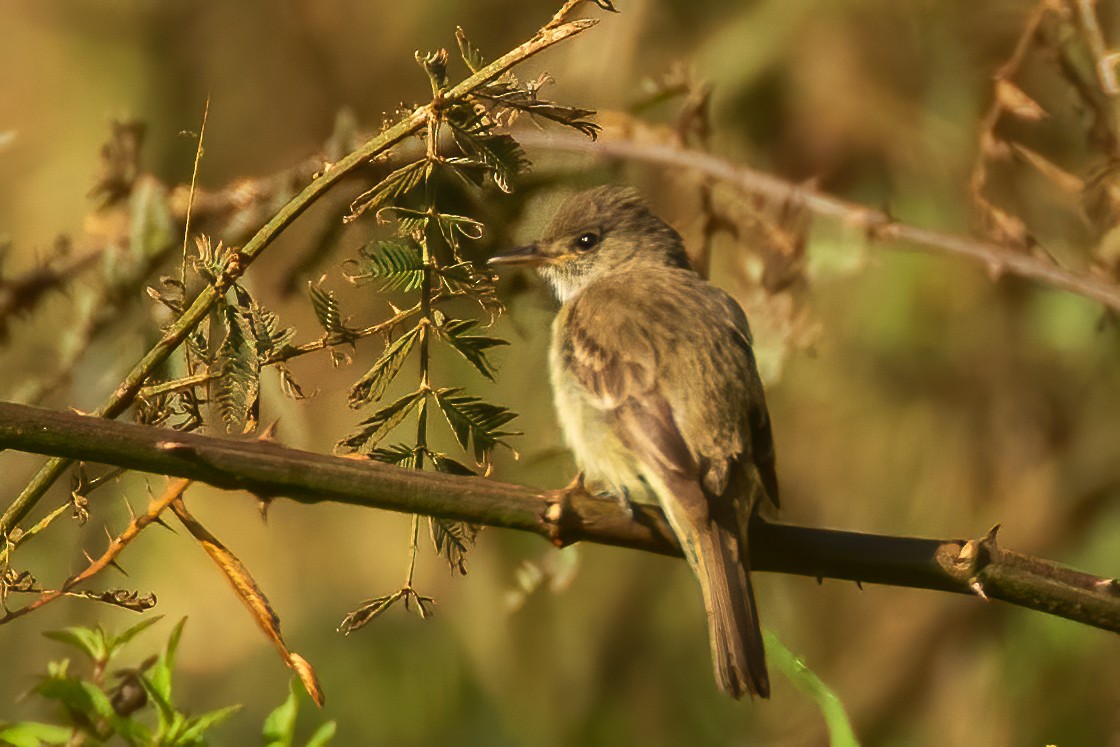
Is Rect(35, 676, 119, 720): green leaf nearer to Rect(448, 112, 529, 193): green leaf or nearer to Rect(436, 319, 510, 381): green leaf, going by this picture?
Rect(436, 319, 510, 381): green leaf

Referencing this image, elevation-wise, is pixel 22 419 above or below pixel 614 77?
above

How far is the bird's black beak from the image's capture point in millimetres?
3141

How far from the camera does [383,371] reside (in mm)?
1653

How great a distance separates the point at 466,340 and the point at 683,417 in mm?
1203

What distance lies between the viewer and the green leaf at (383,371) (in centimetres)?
162

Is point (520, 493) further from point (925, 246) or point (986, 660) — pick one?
point (986, 660)

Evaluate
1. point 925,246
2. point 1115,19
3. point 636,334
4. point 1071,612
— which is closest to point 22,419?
point 1071,612

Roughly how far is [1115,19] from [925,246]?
4.21 ft

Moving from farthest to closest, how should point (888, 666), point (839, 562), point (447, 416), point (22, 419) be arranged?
point (888, 666), point (839, 562), point (447, 416), point (22, 419)

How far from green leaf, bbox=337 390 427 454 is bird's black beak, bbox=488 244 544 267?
1350 mm

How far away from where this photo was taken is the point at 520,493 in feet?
5.68

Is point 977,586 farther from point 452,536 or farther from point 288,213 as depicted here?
point 288,213

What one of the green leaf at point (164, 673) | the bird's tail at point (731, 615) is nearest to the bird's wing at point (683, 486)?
the bird's tail at point (731, 615)

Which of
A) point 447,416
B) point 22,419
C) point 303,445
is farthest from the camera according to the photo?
point 303,445
